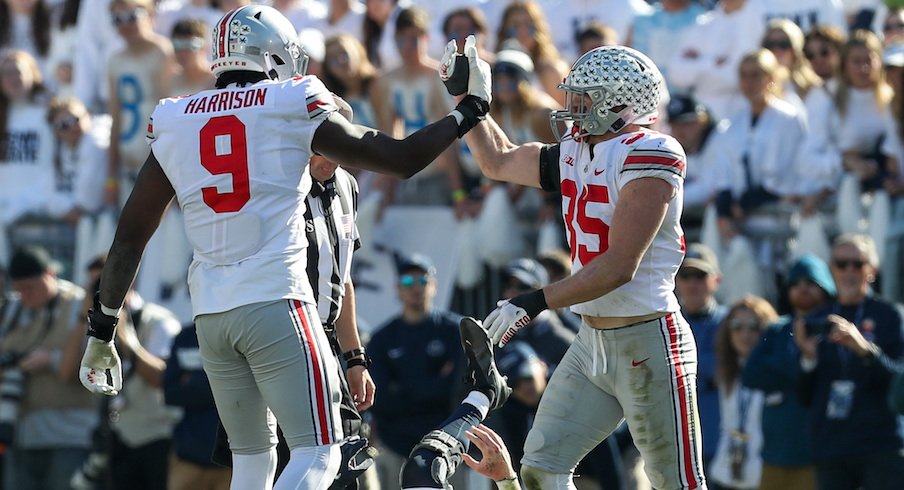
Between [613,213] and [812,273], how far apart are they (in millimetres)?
2993

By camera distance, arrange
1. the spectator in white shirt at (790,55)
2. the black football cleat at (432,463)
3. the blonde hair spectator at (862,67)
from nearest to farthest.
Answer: the black football cleat at (432,463) < the blonde hair spectator at (862,67) < the spectator in white shirt at (790,55)

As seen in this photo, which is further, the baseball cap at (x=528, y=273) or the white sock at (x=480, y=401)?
the baseball cap at (x=528, y=273)

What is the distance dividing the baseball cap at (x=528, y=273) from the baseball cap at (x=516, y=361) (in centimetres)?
40

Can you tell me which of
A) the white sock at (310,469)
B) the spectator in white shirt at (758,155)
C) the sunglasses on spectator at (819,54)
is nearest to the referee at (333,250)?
the white sock at (310,469)

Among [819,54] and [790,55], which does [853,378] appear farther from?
[819,54]

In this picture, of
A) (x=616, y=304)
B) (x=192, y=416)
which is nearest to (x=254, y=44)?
(x=616, y=304)

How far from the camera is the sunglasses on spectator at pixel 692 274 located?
29.7ft

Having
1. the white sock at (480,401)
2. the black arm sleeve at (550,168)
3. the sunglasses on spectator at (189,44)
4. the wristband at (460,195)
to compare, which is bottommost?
the white sock at (480,401)

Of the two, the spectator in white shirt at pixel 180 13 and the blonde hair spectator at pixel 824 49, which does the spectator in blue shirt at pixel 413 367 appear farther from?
the spectator in white shirt at pixel 180 13

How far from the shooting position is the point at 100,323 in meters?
6.21

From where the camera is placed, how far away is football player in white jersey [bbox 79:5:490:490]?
5.79 metres

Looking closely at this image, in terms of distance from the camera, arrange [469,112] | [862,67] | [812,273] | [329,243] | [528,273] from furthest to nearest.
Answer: [862,67] < [528,273] < [812,273] < [329,243] < [469,112]

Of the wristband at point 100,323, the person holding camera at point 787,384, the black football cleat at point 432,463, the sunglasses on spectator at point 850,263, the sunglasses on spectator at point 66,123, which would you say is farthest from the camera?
the sunglasses on spectator at point 66,123

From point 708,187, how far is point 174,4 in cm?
488
